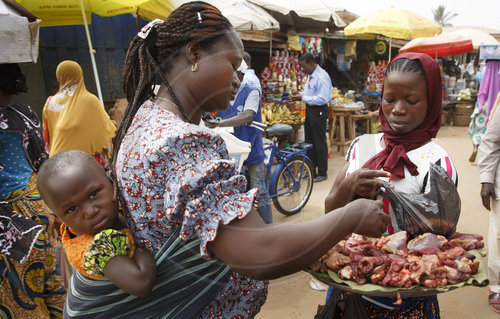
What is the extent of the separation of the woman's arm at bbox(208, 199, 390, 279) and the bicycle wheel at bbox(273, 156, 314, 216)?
13.1 ft

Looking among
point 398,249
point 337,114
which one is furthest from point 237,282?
point 337,114

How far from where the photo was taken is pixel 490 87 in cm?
680

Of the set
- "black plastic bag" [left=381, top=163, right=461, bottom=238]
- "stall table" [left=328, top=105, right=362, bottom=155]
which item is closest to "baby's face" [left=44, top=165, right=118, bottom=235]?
"black plastic bag" [left=381, top=163, right=461, bottom=238]

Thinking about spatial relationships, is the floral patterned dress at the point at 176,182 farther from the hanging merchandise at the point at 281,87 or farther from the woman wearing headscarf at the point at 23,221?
the hanging merchandise at the point at 281,87

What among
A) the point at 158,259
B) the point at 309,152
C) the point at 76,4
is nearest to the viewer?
the point at 158,259

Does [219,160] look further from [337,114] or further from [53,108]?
[337,114]

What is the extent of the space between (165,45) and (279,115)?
20.3 feet

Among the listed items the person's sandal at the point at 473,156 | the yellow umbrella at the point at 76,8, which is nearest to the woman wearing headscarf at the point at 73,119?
the yellow umbrella at the point at 76,8

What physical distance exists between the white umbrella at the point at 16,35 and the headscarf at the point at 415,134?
210cm

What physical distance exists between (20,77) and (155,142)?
223 cm

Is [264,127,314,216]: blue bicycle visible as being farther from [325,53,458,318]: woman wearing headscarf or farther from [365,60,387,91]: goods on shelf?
[365,60,387,91]: goods on shelf

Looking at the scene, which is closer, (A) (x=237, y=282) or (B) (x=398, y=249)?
(A) (x=237, y=282)

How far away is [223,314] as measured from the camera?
119 centimetres

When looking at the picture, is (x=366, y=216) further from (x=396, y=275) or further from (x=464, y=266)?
(x=464, y=266)
